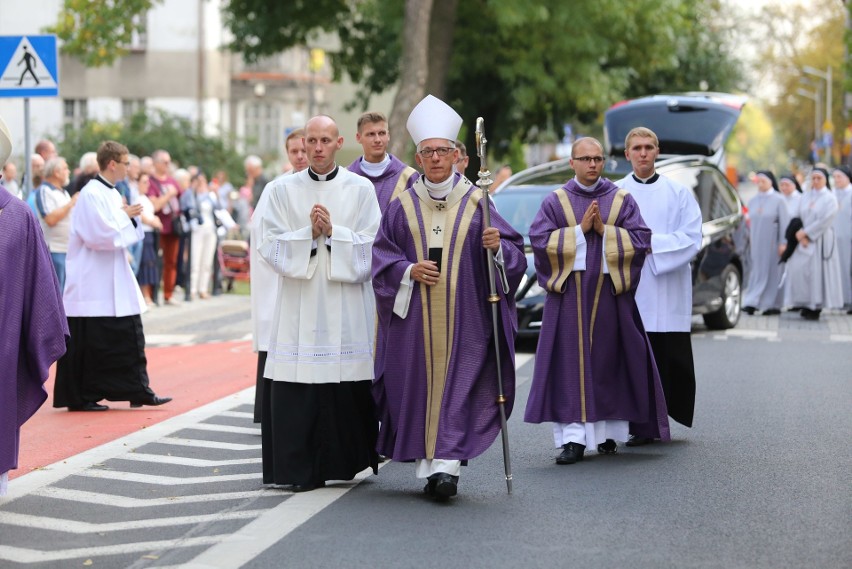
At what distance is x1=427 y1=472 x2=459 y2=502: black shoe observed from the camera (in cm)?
829

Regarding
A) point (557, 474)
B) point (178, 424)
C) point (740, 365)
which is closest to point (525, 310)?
point (740, 365)

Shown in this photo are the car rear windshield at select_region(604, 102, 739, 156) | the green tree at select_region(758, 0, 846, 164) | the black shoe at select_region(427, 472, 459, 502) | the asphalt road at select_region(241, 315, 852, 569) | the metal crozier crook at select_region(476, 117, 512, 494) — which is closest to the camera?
the asphalt road at select_region(241, 315, 852, 569)

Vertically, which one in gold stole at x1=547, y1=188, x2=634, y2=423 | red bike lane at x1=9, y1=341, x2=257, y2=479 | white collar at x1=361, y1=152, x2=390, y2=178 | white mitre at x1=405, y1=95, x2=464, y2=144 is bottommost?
red bike lane at x1=9, y1=341, x2=257, y2=479

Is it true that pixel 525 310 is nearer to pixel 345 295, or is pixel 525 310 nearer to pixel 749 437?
pixel 749 437

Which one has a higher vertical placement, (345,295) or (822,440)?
(345,295)

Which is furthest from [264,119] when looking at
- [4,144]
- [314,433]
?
[4,144]

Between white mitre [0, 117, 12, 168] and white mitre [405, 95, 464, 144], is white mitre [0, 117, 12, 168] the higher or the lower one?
the lower one

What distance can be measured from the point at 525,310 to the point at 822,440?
19.4 feet

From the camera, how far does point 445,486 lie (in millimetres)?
8281

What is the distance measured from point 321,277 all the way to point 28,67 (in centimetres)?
710

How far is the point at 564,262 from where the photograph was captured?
32.7ft

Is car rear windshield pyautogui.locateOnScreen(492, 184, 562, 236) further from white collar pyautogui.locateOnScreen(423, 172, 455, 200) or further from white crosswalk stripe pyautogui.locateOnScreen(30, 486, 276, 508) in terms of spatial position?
white crosswalk stripe pyautogui.locateOnScreen(30, 486, 276, 508)

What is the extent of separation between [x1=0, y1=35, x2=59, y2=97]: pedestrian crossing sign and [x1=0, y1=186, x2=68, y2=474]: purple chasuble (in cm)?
693

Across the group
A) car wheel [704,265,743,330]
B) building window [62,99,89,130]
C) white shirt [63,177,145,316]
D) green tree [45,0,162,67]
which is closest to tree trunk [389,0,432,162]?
green tree [45,0,162,67]
